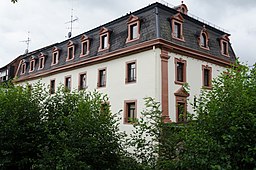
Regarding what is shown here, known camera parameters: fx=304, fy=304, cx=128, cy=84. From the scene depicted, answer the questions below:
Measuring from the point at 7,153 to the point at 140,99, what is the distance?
416 inches

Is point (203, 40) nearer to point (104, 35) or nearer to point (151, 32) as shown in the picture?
point (151, 32)

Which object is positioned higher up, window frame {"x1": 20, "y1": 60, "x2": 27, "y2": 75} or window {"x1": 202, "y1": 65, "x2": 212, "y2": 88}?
window frame {"x1": 20, "y1": 60, "x2": 27, "y2": 75}

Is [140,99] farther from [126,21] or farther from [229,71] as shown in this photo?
[229,71]

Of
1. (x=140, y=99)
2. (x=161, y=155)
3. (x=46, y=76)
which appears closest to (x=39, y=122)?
(x=161, y=155)

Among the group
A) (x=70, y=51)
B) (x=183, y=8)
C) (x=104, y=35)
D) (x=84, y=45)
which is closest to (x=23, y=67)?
(x=70, y=51)

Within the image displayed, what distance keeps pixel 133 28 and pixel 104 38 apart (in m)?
3.41

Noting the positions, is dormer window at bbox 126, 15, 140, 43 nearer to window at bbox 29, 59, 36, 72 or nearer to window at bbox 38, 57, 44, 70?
window at bbox 38, 57, 44, 70

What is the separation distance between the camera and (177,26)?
21.1 metres

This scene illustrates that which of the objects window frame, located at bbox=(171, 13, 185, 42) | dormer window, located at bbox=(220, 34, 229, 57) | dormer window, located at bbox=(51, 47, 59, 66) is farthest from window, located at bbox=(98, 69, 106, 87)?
dormer window, located at bbox=(220, 34, 229, 57)

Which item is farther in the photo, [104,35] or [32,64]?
[32,64]

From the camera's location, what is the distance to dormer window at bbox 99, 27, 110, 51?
76.1 ft

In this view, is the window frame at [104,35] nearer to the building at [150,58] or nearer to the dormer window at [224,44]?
the building at [150,58]

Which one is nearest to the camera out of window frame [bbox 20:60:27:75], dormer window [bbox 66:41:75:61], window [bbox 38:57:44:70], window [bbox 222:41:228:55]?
window [bbox 222:41:228:55]

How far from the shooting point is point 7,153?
10.3 m
